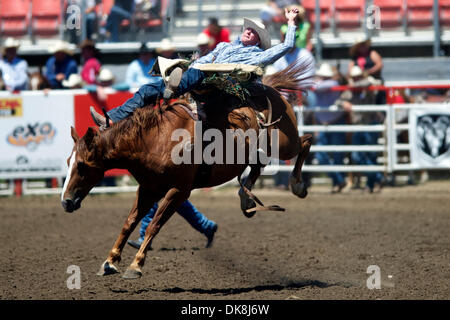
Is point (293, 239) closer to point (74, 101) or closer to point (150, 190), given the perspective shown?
point (150, 190)

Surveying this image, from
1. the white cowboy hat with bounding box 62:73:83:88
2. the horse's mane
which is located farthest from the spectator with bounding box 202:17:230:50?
the horse's mane

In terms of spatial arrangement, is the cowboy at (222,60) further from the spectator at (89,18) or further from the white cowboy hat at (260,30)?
the spectator at (89,18)

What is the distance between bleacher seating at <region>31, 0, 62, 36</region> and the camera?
42.9ft

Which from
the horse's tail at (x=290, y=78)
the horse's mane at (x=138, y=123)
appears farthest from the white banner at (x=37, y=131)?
the horse's mane at (x=138, y=123)

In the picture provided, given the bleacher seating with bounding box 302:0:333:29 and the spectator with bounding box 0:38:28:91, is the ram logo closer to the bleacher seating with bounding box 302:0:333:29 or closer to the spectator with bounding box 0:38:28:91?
the bleacher seating with bounding box 302:0:333:29

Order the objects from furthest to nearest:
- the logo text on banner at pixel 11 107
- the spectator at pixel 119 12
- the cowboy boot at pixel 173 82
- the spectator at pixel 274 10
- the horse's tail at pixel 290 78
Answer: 1. the spectator at pixel 119 12
2. the spectator at pixel 274 10
3. the logo text on banner at pixel 11 107
4. the horse's tail at pixel 290 78
5. the cowboy boot at pixel 173 82

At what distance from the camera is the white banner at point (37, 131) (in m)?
10.6

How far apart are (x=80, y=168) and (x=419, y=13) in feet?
28.8

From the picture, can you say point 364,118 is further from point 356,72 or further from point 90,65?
point 90,65

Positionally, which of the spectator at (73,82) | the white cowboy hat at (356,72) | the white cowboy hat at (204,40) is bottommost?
the spectator at (73,82)

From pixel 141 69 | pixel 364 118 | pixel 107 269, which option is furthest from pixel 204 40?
pixel 107 269

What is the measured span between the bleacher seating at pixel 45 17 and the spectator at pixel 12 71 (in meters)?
1.73

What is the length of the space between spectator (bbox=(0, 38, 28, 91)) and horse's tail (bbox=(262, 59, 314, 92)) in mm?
5785
